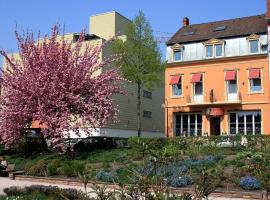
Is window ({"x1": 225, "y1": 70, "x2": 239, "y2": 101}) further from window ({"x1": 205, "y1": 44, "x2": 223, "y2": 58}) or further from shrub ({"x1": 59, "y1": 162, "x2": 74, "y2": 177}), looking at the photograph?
shrub ({"x1": 59, "y1": 162, "x2": 74, "y2": 177})

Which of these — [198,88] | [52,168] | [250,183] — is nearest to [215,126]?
[198,88]

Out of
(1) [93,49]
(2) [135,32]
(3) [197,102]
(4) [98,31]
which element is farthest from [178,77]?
(4) [98,31]

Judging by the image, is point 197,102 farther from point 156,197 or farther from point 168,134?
point 156,197

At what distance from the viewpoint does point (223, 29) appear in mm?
37875

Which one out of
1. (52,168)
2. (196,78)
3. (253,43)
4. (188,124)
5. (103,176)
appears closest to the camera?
(103,176)

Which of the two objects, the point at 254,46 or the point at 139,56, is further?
the point at 139,56

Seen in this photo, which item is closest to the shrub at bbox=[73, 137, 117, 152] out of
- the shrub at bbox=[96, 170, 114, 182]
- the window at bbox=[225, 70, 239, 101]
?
the shrub at bbox=[96, 170, 114, 182]

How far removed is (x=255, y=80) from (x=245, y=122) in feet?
11.4

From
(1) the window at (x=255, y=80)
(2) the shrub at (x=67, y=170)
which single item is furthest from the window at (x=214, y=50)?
(2) the shrub at (x=67, y=170)

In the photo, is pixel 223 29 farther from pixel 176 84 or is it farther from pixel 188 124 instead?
pixel 188 124

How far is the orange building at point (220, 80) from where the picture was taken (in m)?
34.5

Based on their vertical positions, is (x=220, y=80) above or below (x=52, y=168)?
above

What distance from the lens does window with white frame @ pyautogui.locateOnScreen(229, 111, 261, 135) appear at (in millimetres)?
34188

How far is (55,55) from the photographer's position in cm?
2702
